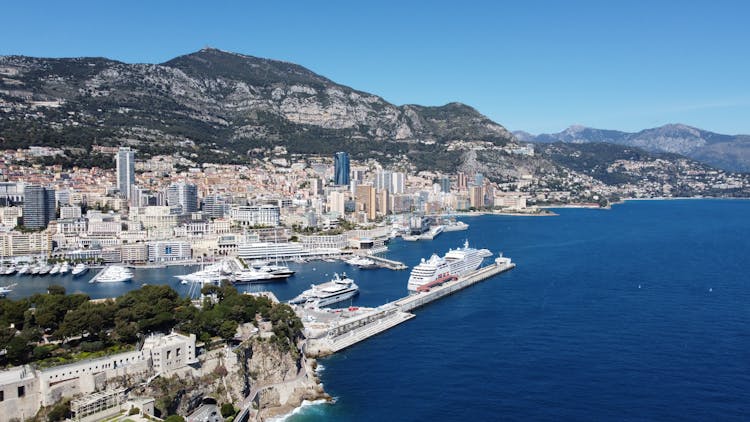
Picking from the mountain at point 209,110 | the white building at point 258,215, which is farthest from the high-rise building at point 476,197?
the white building at point 258,215

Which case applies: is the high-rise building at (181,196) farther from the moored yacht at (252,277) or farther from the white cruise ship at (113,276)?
the moored yacht at (252,277)

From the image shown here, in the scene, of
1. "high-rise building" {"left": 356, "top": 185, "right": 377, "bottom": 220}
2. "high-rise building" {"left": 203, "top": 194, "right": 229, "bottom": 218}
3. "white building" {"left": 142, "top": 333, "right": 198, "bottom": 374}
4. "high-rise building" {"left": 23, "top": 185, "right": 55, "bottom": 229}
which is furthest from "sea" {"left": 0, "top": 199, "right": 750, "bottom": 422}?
"high-rise building" {"left": 356, "top": 185, "right": 377, "bottom": 220}

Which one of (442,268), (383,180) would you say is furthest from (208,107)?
(442,268)

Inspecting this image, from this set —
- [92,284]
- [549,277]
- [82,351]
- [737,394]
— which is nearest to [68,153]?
[92,284]

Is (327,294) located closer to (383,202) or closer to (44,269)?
(44,269)

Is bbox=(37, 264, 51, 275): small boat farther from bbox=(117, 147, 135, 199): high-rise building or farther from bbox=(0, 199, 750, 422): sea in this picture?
bbox=(117, 147, 135, 199): high-rise building

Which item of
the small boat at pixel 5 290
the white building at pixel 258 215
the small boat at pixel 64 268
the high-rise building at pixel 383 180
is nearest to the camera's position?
the small boat at pixel 5 290

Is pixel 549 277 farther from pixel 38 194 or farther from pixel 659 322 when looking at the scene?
pixel 38 194
